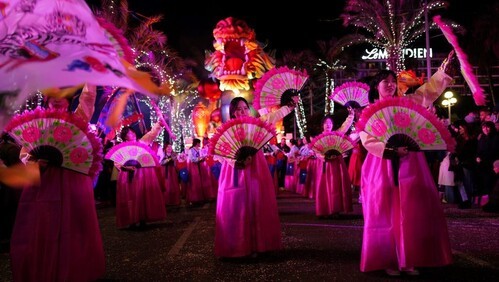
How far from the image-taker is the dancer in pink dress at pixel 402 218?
14.7 feet

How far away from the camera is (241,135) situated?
5836mm

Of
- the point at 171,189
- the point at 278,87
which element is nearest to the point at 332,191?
the point at 278,87

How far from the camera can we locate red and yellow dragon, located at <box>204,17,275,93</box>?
62.4 ft

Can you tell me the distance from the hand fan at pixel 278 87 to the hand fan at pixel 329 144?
3.06 m

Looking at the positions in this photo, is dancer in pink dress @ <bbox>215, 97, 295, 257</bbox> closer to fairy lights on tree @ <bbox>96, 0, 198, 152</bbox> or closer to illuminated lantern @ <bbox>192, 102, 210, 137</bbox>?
fairy lights on tree @ <bbox>96, 0, 198, 152</bbox>

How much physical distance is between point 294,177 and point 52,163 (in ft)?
45.9

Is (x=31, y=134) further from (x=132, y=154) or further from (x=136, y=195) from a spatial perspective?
(x=136, y=195)

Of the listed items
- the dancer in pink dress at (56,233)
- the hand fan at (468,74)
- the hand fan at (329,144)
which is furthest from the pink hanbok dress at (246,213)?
the hand fan at (329,144)

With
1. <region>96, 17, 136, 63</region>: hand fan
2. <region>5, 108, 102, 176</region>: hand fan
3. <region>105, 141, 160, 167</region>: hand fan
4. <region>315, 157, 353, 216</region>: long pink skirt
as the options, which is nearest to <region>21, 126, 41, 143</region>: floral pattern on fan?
<region>5, 108, 102, 176</region>: hand fan

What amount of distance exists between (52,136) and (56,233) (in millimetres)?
918

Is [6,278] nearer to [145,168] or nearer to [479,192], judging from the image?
[145,168]

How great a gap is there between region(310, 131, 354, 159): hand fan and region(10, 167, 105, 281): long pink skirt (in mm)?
5642

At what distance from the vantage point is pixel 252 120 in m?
5.82

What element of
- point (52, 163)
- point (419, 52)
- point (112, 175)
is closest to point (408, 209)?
point (52, 163)
